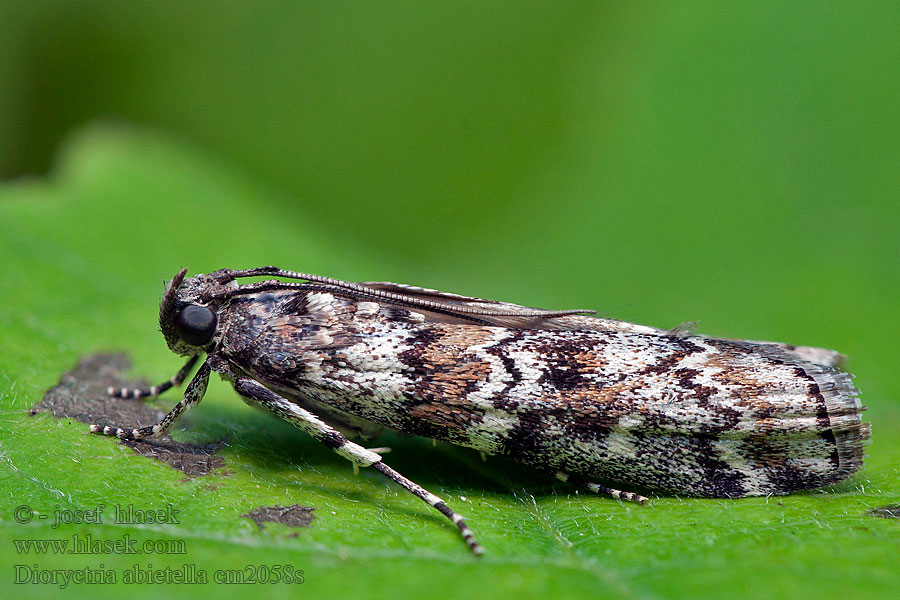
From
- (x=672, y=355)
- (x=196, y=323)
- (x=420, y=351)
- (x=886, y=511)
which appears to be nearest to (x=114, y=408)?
(x=196, y=323)

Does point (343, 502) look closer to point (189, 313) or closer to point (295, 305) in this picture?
point (295, 305)

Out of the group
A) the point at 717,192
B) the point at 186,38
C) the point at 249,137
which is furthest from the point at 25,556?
the point at 186,38

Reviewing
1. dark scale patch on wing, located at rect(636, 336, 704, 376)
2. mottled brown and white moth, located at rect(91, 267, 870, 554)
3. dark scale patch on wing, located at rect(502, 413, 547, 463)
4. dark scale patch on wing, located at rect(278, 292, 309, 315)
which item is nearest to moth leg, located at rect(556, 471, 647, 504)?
mottled brown and white moth, located at rect(91, 267, 870, 554)

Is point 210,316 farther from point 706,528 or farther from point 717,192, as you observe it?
point 717,192

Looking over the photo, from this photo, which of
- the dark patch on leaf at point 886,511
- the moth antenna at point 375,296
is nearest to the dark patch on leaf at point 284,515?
the moth antenna at point 375,296

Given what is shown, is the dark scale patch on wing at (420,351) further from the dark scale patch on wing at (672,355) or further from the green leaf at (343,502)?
the dark scale patch on wing at (672,355)

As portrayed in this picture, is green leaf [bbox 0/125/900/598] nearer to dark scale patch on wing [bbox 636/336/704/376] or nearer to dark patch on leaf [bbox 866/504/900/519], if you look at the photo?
dark patch on leaf [bbox 866/504/900/519]
